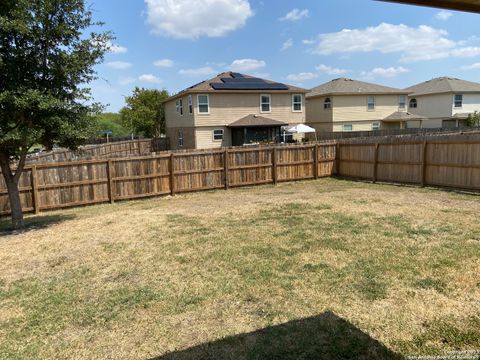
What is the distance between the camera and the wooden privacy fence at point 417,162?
1241cm

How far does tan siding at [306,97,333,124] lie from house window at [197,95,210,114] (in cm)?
1240

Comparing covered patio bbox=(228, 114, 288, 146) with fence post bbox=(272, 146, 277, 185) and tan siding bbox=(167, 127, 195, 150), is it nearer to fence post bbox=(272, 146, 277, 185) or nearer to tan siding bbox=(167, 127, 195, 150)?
tan siding bbox=(167, 127, 195, 150)

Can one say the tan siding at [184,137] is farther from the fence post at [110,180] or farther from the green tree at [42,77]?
the green tree at [42,77]

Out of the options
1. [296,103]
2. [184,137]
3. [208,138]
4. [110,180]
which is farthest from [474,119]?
[110,180]

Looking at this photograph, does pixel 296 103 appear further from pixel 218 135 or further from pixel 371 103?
pixel 371 103

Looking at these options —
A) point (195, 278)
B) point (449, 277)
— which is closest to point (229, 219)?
point (195, 278)

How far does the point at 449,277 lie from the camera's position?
523 cm

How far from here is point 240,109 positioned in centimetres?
2744

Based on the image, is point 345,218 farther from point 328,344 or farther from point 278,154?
point 278,154

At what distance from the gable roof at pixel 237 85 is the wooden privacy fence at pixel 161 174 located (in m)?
11.4

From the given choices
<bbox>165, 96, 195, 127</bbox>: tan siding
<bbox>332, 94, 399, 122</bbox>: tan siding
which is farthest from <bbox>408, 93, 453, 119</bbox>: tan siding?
<bbox>165, 96, 195, 127</bbox>: tan siding

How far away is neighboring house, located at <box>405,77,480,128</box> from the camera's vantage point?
119 ft

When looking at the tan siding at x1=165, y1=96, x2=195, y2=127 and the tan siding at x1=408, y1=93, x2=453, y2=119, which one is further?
the tan siding at x1=408, y1=93, x2=453, y2=119

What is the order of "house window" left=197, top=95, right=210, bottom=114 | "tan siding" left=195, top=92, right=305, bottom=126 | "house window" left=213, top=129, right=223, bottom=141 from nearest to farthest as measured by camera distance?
"house window" left=197, top=95, right=210, bottom=114, "tan siding" left=195, top=92, right=305, bottom=126, "house window" left=213, top=129, right=223, bottom=141
